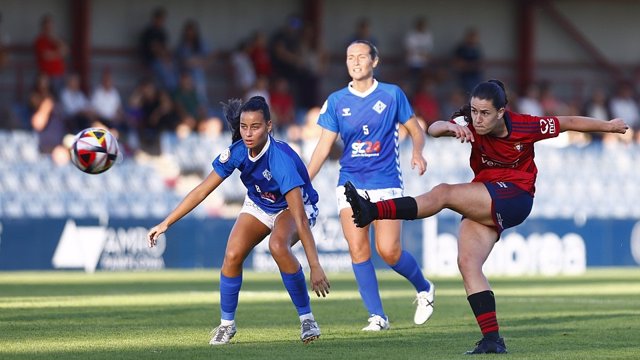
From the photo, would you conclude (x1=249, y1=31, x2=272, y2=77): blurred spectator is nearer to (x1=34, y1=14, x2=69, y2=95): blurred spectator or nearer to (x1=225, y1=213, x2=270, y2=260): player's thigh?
(x1=34, y1=14, x2=69, y2=95): blurred spectator

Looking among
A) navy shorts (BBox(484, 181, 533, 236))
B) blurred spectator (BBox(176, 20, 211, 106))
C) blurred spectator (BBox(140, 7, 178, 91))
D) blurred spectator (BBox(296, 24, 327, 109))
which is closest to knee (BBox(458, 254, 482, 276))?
navy shorts (BBox(484, 181, 533, 236))

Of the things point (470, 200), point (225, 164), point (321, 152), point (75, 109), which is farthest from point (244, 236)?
point (75, 109)

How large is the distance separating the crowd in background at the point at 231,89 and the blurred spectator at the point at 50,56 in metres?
0.02

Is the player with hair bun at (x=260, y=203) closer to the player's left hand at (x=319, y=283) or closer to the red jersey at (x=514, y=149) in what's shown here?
the player's left hand at (x=319, y=283)

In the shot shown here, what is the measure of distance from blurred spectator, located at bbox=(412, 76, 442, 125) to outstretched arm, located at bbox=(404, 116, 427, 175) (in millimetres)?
13295

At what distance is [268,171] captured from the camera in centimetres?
921

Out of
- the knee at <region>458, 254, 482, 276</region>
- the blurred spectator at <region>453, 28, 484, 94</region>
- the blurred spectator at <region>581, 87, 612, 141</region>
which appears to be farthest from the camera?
the blurred spectator at <region>453, 28, 484, 94</region>

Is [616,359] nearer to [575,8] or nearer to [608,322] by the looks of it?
[608,322]

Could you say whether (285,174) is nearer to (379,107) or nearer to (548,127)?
(548,127)

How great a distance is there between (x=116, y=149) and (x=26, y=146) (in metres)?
7.87

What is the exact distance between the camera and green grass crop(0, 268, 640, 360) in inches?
343

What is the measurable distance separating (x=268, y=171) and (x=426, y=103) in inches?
622

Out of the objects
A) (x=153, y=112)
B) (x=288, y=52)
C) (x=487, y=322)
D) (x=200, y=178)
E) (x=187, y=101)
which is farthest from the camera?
(x=288, y=52)

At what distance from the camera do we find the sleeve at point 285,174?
8.95 m
